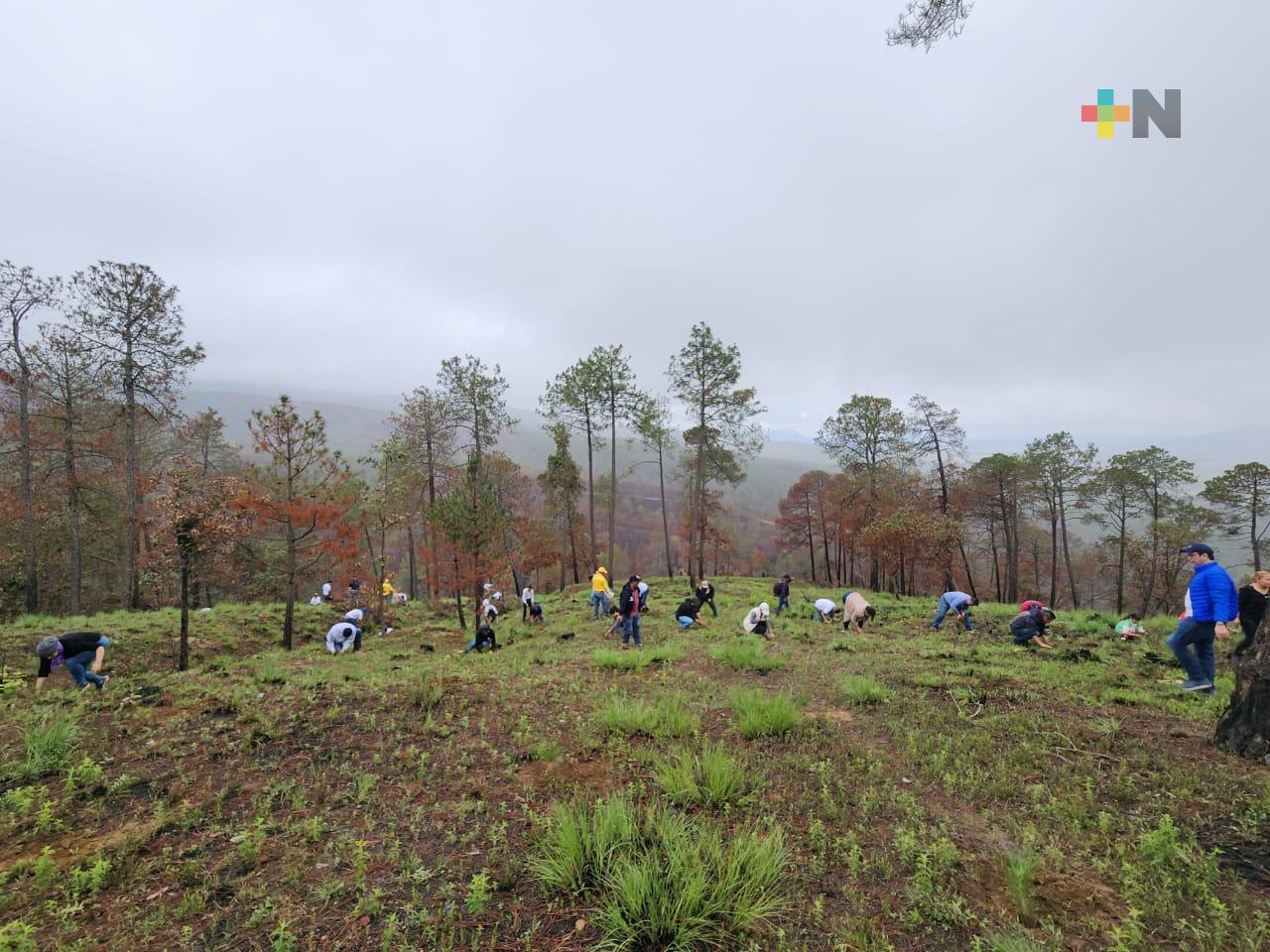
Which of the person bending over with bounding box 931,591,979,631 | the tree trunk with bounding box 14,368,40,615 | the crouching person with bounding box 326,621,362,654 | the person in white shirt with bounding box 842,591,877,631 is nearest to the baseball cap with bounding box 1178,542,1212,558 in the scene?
the person bending over with bounding box 931,591,979,631

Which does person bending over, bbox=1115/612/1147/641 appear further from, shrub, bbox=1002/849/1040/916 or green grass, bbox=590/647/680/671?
shrub, bbox=1002/849/1040/916

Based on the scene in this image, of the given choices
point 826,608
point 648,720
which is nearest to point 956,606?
point 826,608

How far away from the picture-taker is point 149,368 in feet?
51.9

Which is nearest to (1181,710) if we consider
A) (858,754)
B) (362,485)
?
(858,754)

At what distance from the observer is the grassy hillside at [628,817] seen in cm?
286

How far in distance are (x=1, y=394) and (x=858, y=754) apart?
25.9 m

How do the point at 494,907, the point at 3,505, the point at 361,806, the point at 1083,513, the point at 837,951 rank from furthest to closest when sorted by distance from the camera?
the point at 1083,513 → the point at 3,505 → the point at 361,806 → the point at 494,907 → the point at 837,951

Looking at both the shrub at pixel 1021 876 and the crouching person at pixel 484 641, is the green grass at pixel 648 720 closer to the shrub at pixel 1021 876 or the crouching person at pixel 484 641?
the shrub at pixel 1021 876

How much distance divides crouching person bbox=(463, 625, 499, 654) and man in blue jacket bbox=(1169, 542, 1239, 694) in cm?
1267

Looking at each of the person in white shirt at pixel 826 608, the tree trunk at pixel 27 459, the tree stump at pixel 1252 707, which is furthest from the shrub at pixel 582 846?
the tree trunk at pixel 27 459

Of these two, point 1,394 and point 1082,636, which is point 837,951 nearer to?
point 1082,636

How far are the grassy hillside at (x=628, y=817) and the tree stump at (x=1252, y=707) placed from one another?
8.8 inches

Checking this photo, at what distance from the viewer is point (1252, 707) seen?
4770mm

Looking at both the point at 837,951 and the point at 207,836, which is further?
the point at 207,836
